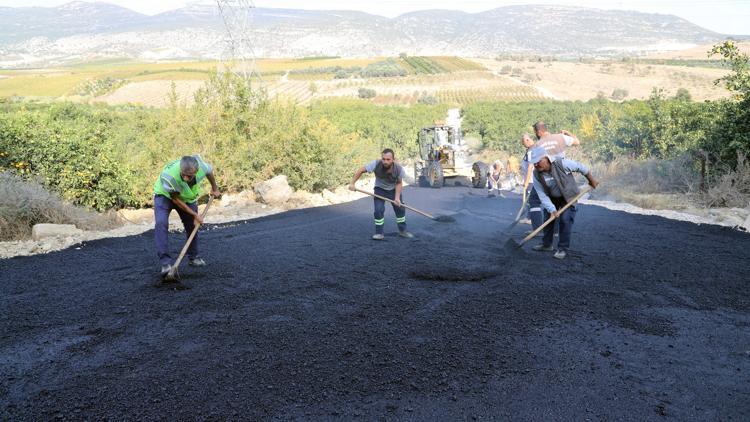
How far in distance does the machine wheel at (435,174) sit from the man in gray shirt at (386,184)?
8271 millimetres

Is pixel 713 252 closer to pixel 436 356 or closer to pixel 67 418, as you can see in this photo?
pixel 436 356

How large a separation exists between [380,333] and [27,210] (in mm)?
7079

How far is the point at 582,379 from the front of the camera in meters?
4.16

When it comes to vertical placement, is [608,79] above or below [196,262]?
above

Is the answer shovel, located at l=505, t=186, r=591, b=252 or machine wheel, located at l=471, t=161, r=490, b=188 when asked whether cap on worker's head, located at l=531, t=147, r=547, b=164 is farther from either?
machine wheel, located at l=471, t=161, r=490, b=188

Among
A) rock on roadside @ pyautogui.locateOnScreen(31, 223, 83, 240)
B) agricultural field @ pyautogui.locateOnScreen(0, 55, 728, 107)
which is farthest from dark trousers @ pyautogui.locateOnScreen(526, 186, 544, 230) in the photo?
agricultural field @ pyautogui.locateOnScreen(0, 55, 728, 107)

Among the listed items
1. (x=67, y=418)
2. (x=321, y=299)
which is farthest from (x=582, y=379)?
(x=67, y=418)

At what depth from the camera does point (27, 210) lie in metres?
9.13

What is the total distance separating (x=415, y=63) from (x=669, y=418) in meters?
92.2

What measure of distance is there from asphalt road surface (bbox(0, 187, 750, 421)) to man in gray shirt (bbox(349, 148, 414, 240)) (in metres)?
0.65

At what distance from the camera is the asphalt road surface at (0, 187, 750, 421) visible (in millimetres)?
3799

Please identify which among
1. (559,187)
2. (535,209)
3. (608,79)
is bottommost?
(535,209)

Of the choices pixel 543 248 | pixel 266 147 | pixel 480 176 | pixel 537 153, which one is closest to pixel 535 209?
pixel 543 248

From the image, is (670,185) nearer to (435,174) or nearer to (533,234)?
(435,174)
